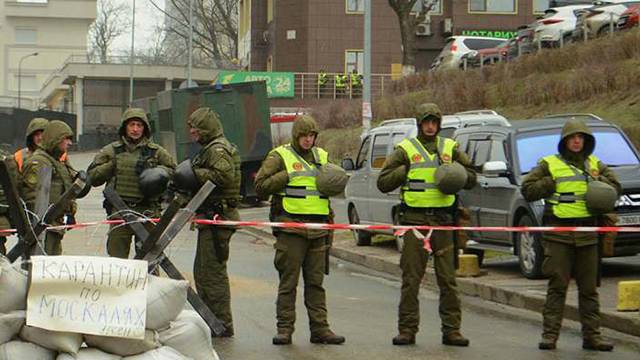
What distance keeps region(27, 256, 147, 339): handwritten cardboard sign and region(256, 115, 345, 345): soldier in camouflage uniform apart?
11.5ft

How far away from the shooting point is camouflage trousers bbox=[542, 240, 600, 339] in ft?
34.6

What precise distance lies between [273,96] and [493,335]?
45.2 metres

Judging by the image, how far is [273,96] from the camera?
5631 cm

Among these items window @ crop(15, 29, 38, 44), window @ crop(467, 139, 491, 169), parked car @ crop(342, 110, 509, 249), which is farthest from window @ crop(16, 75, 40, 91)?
window @ crop(467, 139, 491, 169)

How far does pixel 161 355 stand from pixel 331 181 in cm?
341

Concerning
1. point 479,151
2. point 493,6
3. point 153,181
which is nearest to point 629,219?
point 479,151

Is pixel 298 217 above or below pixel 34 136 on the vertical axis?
below

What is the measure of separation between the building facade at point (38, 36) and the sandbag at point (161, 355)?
105 m

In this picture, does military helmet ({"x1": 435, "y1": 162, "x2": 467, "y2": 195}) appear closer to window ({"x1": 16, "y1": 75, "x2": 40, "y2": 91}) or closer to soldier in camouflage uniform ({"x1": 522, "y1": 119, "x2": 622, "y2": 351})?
soldier in camouflage uniform ({"x1": 522, "y1": 119, "x2": 622, "y2": 351})

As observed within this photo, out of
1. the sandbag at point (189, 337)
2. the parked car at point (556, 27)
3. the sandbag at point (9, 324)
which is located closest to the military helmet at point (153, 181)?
the sandbag at point (189, 337)

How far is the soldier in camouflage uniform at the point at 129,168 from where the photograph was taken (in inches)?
426

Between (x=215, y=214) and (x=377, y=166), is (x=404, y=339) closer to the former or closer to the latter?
(x=215, y=214)

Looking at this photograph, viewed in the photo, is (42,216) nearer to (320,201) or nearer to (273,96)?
(320,201)

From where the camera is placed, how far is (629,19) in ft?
98.0
